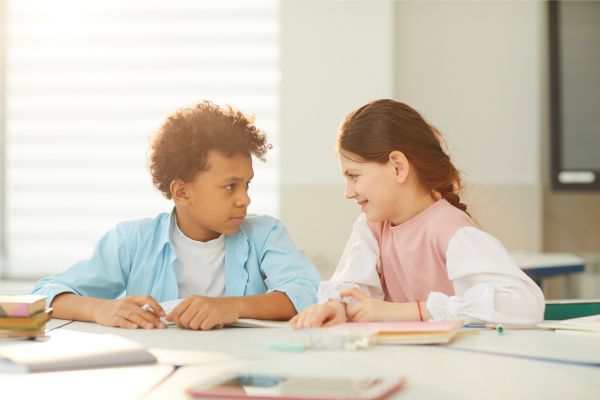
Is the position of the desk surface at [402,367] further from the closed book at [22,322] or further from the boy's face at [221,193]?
the boy's face at [221,193]

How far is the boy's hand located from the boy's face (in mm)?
363

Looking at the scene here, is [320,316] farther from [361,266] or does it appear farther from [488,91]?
[488,91]

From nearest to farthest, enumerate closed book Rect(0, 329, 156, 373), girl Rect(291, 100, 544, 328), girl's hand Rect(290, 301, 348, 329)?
1. closed book Rect(0, 329, 156, 373)
2. girl's hand Rect(290, 301, 348, 329)
3. girl Rect(291, 100, 544, 328)

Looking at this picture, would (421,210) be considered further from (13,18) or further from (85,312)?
(13,18)

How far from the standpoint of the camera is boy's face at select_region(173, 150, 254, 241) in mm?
2031

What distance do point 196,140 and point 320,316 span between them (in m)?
0.64

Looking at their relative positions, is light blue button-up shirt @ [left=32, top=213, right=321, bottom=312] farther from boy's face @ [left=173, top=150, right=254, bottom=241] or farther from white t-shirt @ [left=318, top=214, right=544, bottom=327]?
white t-shirt @ [left=318, top=214, right=544, bottom=327]

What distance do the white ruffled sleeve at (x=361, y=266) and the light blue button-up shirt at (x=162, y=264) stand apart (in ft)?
0.36

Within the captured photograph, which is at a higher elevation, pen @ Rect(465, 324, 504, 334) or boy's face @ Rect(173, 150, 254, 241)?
boy's face @ Rect(173, 150, 254, 241)

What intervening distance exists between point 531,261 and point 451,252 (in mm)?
1442

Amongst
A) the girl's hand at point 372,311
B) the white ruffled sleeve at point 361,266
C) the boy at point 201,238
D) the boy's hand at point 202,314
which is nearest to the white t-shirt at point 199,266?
the boy at point 201,238

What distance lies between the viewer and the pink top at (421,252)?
1.86 meters

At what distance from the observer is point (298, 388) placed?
3.50 feet

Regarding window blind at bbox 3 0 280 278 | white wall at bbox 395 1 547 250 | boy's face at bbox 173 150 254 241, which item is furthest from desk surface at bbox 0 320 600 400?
window blind at bbox 3 0 280 278
